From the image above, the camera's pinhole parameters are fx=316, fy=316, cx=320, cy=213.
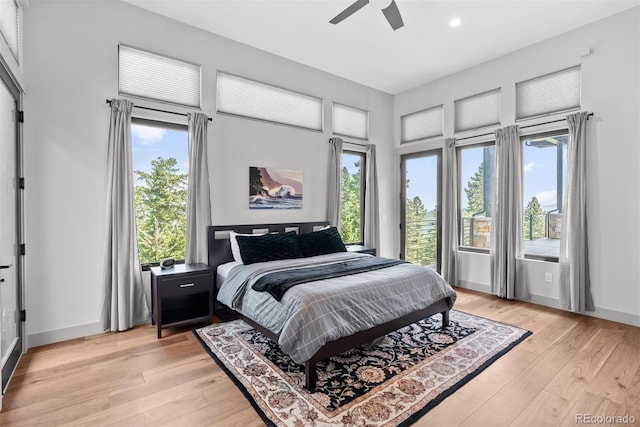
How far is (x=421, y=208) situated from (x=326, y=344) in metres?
4.06

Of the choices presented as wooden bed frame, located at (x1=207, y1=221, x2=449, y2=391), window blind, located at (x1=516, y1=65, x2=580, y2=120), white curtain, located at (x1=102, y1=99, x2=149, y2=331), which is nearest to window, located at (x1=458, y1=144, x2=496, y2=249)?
window blind, located at (x1=516, y1=65, x2=580, y2=120)

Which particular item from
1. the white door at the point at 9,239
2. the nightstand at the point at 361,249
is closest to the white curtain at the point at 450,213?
the nightstand at the point at 361,249

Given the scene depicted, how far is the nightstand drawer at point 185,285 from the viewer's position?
321 centimetres

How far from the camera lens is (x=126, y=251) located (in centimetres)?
334

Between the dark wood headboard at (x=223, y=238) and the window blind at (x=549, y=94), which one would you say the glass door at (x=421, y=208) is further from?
the dark wood headboard at (x=223, y=238)

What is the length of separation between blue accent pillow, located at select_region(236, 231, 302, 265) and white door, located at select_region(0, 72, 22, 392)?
1.96 m

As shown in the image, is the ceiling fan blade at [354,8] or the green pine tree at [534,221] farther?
the green pine tree at [534,221]

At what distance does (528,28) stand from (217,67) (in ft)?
12.8

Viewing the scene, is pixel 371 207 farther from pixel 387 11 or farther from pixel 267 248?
pixel 387 11

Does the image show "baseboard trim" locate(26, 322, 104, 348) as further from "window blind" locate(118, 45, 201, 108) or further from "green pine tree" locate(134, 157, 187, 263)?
"window blind" locate(118, 45, 201, 108)

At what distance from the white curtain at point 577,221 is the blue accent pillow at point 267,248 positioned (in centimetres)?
331

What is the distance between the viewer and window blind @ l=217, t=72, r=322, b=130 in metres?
4.19

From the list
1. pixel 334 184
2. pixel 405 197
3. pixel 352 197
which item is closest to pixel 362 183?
pixel 352 197

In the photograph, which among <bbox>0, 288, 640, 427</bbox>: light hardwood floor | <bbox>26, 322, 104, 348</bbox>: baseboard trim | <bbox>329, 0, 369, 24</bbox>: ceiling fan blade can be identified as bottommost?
<bbox>0, 288, 640, 427</bbox>: light hardwood floor
